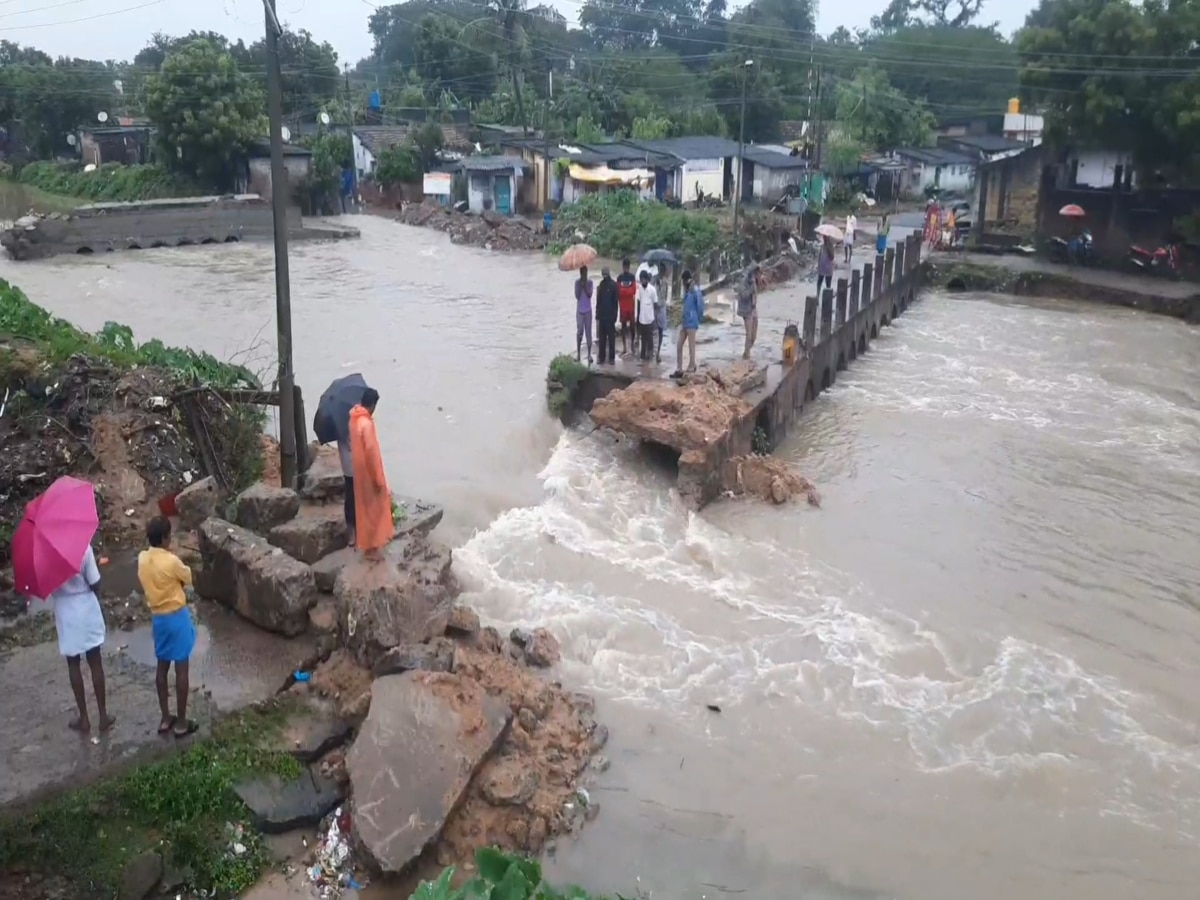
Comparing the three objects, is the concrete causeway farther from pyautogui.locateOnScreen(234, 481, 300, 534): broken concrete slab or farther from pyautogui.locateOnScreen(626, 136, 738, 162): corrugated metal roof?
pyautogui.locateOnScreen(626, 136, 738, 162): corrugated metal roof

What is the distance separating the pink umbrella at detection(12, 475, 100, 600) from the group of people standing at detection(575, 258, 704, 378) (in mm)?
10146

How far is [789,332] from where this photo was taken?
17125 mm

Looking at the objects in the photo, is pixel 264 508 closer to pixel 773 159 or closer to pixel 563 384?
pixel 563 384

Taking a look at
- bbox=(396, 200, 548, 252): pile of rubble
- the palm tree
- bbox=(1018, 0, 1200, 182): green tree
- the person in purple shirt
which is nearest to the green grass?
the person in purple shirt

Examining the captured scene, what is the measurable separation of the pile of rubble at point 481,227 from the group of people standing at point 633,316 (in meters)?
19.8

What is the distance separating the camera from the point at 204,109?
139 ft

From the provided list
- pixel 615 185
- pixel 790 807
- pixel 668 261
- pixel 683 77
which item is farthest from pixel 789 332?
pixel 683 77

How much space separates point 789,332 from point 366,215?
33.1m

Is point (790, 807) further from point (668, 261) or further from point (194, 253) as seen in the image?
point (194, 253)

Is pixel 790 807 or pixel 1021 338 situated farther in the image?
pixel 1021 338

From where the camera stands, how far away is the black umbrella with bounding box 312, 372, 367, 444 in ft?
27.8

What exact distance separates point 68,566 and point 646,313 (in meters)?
10.9

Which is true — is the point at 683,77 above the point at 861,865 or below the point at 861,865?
above

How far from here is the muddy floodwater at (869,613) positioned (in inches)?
286
